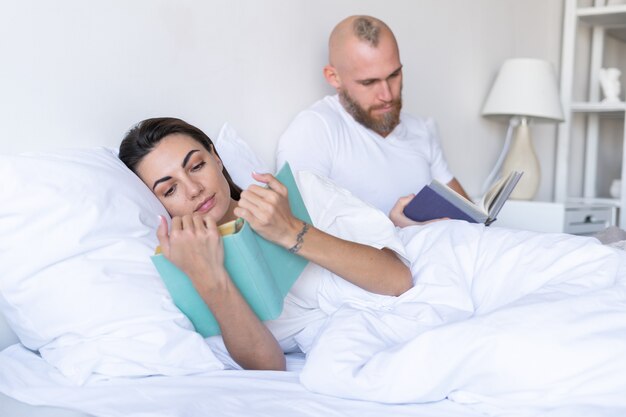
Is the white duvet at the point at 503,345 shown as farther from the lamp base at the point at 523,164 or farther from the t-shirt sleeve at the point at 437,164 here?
the lamp base at the point at 523,164

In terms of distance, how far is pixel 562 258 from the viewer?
4.66 ft

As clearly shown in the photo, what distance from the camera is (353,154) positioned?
226cm

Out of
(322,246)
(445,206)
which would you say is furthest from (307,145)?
(322,246)

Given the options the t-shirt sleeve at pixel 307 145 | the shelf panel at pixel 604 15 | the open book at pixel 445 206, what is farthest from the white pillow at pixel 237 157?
the shelf panel at pixel 604 15

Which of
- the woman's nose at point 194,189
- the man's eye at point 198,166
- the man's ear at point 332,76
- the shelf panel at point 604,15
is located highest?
the shelf panel at point 604,15

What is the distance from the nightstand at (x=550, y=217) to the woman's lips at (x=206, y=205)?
1739mm

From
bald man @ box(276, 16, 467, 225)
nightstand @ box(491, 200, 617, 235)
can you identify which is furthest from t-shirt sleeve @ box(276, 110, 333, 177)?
nightstand @ box(491, 200, 617, 235)

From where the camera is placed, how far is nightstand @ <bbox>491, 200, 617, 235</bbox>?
2.93 m

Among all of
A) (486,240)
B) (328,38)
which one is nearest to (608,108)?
(328,38)

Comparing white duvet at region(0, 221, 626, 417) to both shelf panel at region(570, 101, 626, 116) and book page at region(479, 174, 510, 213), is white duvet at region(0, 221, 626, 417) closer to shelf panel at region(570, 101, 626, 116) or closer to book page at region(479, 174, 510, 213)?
book page at region(479, 174, 510, 213)

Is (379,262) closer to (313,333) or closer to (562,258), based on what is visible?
(313,333)

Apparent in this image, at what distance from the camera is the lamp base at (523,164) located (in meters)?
3.13

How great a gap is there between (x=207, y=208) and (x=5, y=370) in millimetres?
461

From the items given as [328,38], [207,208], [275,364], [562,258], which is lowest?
[275,364]
